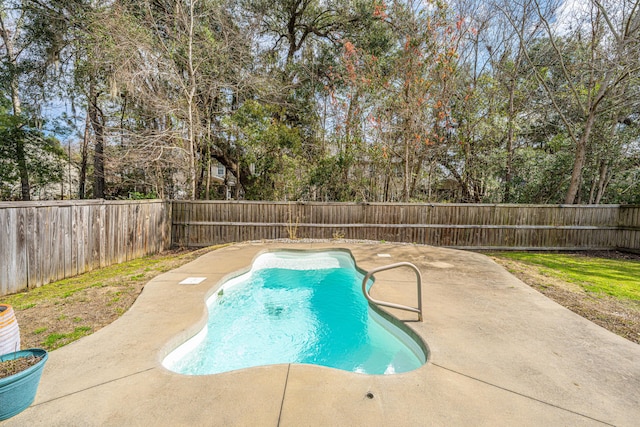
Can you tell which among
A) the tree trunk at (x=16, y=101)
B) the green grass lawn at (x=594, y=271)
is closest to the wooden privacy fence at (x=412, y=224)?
the green grass lawn at (x=594, y=271)

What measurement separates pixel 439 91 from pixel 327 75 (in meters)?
4.75

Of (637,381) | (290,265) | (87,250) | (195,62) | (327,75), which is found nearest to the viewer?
(637,381)

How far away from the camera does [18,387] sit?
1711 mm

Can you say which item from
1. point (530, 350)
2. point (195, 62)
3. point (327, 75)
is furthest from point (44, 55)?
point (530, 350)

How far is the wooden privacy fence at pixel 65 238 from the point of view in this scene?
4.20 meters

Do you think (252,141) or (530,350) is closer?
(530,350)

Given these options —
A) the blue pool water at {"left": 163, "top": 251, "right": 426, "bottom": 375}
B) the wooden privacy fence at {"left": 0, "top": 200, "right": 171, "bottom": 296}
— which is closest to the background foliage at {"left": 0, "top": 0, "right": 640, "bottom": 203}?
the wooden privacy fence at {"left": 0, "top": 200, "right": 171, "bottom": 296}

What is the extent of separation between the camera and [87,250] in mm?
5621

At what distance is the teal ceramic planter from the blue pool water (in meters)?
0.94

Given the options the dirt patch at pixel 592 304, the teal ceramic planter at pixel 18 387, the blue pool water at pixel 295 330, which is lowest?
the blue pool water at pixel 295 330

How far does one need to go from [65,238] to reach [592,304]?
28.4ft

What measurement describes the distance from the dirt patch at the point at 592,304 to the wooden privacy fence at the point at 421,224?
3.22 meters

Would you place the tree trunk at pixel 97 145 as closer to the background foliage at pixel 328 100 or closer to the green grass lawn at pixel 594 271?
the background foliage at pixel 328 100

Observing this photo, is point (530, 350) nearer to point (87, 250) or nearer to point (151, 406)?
point (151, 406)
